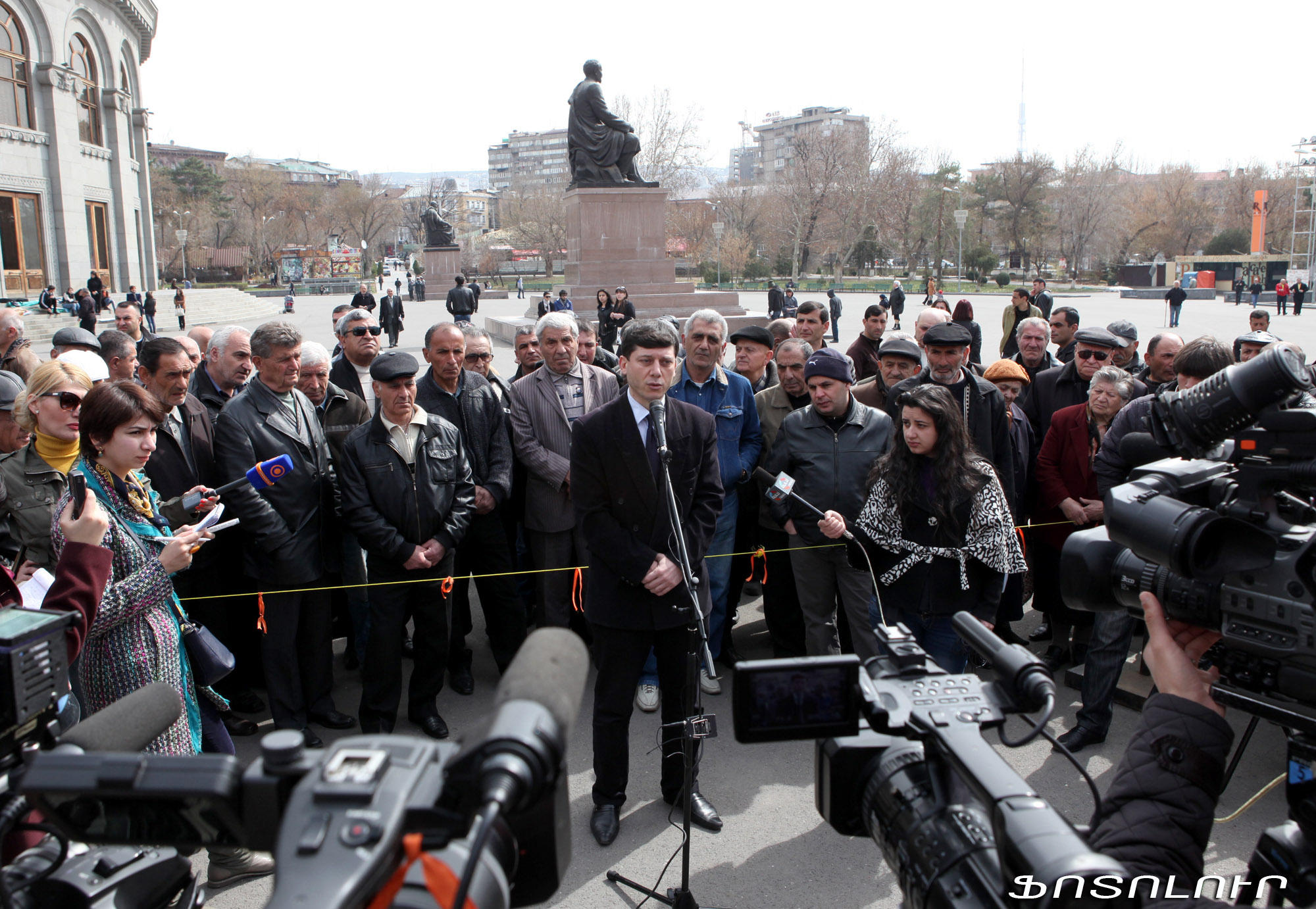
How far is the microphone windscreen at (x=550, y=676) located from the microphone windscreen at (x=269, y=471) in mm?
3052

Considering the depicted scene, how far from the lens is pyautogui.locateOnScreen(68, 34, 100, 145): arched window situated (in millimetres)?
34906

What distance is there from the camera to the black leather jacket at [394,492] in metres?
4.39

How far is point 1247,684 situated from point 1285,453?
0.49m

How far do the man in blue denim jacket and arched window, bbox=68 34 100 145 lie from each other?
3905cm

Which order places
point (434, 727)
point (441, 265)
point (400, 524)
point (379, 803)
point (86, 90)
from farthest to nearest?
point (441, 265)
point (86, 90)
point (434, 727)
point (400, 524)
point (379, 803)

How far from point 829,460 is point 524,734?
144 inches

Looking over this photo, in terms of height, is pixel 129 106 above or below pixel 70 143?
above

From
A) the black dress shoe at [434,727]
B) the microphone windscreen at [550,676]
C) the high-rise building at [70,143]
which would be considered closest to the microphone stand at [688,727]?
the black dress shoe at [434,727]

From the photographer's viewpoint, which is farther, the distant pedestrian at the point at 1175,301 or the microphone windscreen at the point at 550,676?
the distant pedestrian at the point at 1175,301

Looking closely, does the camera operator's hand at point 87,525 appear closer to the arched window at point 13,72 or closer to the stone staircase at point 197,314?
the stone staircase at point 197,314

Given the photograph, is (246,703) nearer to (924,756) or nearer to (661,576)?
(661,576)

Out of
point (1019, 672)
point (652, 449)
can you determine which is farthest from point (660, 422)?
point (1019, 672)

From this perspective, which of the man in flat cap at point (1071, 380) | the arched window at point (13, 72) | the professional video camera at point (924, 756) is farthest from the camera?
the arched window at point (13, 72)

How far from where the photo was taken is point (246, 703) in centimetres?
498
